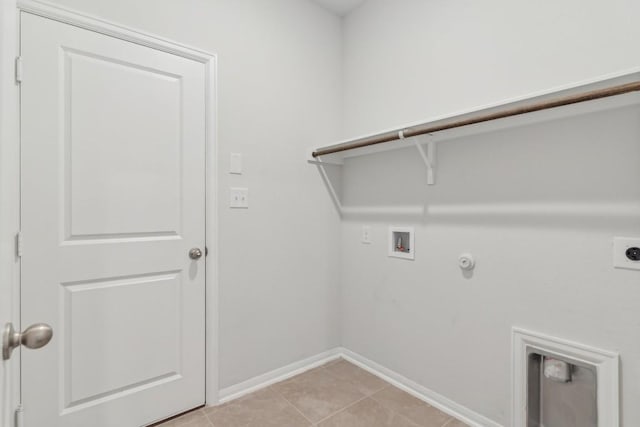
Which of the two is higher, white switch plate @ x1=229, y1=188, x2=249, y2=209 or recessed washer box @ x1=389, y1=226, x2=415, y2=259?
white switch plate @ x1=229, y1=188, x2=249, y2=209

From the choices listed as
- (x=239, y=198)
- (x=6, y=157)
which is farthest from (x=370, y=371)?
(x=6, y=157)

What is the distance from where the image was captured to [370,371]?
2211 millimetres

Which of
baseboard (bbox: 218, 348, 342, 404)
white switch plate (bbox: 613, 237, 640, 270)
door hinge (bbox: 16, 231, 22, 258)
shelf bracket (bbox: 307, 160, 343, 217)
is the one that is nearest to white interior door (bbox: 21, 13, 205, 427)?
door hinge (bbox: 16, 231, 22, 258)

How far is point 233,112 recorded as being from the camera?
6.27 feet

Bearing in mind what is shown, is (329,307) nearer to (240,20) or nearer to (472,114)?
(472,114)

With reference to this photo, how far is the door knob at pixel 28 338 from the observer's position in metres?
0.61

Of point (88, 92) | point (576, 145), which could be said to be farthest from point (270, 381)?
point (576, 145)

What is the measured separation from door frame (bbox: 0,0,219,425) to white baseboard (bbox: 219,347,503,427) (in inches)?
7.0

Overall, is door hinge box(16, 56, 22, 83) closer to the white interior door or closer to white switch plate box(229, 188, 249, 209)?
the white interior door

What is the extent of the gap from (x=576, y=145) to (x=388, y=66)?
3.88ft

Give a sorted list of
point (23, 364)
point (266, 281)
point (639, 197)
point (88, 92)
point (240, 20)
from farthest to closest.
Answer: point (266, 281)
point (240, 20)
point (88, 92)
point (23, 364)
point (639, 197)

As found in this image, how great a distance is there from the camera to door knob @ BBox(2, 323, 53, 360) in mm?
606

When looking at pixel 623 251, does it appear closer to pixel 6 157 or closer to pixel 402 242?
pixel 402 242

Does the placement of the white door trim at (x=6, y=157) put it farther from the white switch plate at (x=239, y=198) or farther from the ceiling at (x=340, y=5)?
the ceiling at (x=340, y=5)
